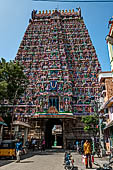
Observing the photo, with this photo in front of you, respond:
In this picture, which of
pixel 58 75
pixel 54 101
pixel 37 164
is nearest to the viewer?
pixel 37 164

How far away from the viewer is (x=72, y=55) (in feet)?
106

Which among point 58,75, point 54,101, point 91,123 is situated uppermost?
point 58,75

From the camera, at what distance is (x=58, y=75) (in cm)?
2911

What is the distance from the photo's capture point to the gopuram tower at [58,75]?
25781mm

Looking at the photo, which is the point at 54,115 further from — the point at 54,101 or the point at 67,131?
the point at 67,131

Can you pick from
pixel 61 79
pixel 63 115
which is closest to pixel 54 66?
pixel 61 79

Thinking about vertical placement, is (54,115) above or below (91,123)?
above

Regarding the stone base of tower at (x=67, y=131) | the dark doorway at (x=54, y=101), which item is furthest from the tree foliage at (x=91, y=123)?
the dark doorway at (x=54, y=101)

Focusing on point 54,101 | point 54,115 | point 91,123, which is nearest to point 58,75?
point 54,101

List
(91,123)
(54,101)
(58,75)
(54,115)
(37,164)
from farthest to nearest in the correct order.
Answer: (58,75) < (54,101) < (54,115) < (91,123) < (37,164)

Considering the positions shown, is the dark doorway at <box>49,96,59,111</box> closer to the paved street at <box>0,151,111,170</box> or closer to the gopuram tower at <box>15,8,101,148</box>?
the gopuram tower at <box>15,8,101,148</box>

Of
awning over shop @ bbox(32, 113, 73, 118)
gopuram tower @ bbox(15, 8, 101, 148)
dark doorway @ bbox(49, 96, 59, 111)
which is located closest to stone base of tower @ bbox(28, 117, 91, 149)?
gopuram tower @ bbox(15, 8, 101, 148)

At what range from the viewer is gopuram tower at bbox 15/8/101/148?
84.6ft

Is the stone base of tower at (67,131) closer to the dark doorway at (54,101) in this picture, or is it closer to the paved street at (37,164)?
the dark doorway at (54,101)
